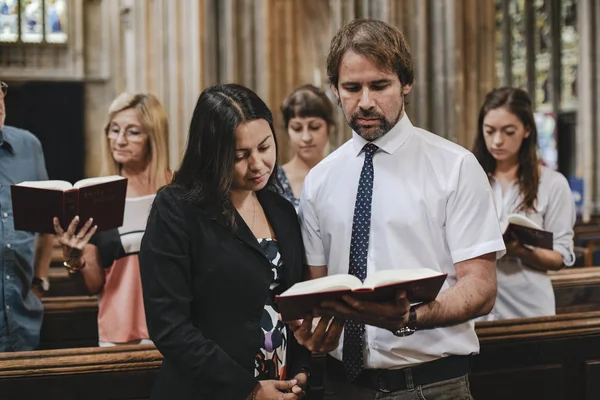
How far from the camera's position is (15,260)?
2.92 m

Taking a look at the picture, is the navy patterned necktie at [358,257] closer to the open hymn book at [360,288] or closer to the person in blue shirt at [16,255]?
the open hymn book at [360,288]

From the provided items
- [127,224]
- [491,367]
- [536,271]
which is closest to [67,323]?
[127,224]

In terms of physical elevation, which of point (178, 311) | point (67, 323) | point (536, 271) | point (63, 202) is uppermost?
point (63, 202)

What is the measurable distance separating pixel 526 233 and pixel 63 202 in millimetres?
1664

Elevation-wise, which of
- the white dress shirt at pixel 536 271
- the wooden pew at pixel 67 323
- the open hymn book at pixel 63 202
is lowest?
the wooden pew at pixel 67 323

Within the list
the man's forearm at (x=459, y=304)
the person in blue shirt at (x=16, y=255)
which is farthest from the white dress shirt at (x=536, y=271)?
the person in blue shirt at (x=16, y=255)

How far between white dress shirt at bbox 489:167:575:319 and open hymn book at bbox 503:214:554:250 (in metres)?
0.16

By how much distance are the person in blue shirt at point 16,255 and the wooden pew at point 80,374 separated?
0.50 m

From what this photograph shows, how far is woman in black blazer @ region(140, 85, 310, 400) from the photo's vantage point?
1703 mm

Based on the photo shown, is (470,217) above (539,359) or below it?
above

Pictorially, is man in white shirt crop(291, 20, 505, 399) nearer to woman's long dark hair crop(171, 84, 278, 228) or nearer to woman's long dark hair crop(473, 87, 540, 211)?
woman's long dark hair crop(171, 84, 278, 228)

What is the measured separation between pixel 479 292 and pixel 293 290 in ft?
1.47

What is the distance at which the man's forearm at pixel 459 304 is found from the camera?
5.35 ft

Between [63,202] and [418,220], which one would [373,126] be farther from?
[63,202]
